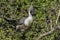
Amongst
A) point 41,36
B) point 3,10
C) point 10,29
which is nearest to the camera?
point 41,36

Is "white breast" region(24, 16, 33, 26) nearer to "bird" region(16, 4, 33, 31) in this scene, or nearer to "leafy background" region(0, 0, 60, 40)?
"bird" region(16, 4, 33, 31)

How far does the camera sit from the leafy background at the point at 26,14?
4496mm

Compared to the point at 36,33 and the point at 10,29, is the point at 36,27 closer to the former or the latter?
the point at 36,33

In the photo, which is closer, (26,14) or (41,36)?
(41,36)

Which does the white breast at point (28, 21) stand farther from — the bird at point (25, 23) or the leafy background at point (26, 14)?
the leafy background at point (26, 14)

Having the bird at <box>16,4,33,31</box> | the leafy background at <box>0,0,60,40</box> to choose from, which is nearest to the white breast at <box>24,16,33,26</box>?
the bird at <box>16,4,33,31</box>

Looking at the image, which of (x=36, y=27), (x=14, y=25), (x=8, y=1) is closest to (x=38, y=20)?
(x=36, y=27)

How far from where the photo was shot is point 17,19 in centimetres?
475

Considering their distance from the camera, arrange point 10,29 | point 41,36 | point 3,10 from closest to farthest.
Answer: point 41,36
point 10,29
point 3,10

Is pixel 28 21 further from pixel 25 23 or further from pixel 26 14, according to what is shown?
pixel 26 14

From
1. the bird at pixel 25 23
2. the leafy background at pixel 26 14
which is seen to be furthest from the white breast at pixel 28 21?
the leafy background at pixel 26 14

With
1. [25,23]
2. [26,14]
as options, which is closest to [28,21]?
[25,23]

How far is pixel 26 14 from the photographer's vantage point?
190 inches

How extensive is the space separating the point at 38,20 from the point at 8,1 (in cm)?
79
